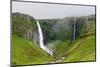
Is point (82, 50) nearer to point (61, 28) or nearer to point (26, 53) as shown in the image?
point (61, 28)

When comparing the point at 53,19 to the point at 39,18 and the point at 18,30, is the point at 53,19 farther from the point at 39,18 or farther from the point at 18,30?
the point at 18,30

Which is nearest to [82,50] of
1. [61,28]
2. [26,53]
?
[61,28]

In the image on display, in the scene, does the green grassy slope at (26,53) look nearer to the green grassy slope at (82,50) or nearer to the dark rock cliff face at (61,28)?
the dark rock cliff face at (61,28)

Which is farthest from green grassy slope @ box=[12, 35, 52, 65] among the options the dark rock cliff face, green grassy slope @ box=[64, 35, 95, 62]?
green grassy slope @ box=[64, 35, 95, 62]

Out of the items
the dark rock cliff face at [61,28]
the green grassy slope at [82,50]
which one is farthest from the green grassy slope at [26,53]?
the green grassy slope at [82,50]

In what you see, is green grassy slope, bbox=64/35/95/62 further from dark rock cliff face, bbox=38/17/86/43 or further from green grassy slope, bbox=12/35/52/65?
green grassy slope, bbox=12/35/52/65
